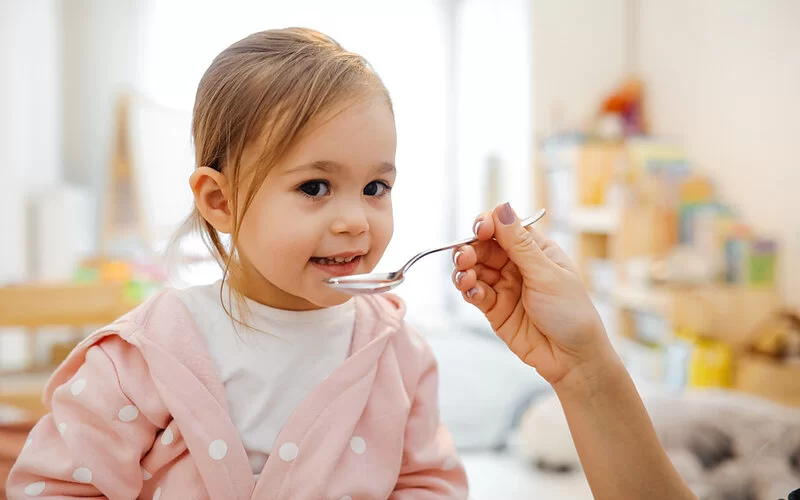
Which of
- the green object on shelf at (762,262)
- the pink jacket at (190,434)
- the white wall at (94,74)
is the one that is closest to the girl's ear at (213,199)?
the pink jacket at (190,434)

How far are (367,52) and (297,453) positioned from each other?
449 centimetres

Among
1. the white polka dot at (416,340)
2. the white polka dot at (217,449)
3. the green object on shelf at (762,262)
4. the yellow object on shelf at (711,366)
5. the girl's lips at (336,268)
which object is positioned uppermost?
the girl's lips at (336,268)

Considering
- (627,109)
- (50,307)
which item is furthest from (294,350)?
(627,109)

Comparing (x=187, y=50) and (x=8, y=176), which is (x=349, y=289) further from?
(x=187, y=50)

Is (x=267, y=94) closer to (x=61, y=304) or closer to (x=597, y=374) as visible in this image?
(x=597, y=374)

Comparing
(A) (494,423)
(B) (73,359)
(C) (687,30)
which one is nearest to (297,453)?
(B) (73,359)

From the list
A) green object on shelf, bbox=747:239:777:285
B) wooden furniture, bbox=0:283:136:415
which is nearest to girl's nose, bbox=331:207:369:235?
wooden furniture, bbox=0:283:136:415

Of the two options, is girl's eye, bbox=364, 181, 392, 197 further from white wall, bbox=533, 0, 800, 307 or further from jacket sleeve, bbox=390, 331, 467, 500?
white wall, bbox=533, 0, 800, 307

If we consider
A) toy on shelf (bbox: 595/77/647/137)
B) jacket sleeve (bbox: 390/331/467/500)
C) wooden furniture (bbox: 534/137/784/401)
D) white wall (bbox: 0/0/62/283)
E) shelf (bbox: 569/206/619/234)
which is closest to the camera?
jacket sleeve (bbox: 390/331/467/500)

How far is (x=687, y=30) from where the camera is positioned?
9.93 ft

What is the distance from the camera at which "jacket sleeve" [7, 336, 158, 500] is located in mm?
698

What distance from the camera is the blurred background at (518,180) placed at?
1421 mm

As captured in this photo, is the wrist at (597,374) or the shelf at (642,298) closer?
the wrist at (597,374)

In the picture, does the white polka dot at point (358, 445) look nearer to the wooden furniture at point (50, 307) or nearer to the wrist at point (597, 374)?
the wrist at point (597, 374)
